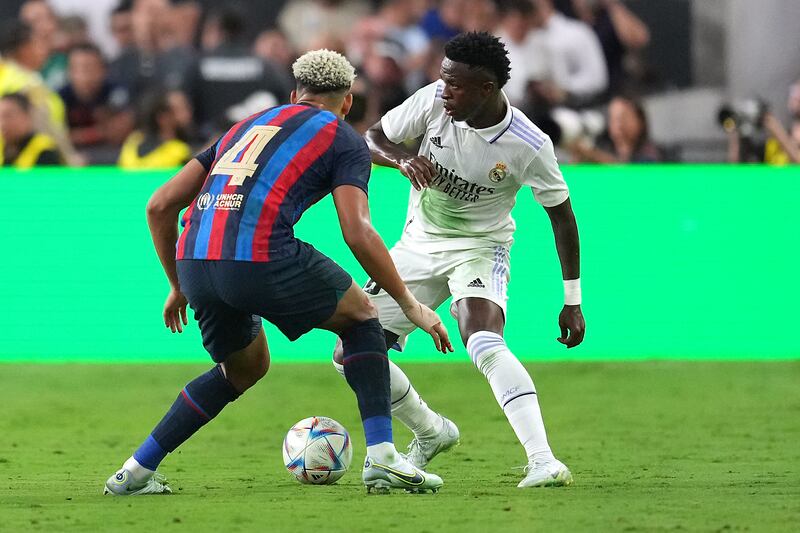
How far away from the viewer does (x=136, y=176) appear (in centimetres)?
1138

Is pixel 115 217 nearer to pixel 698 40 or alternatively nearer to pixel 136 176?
pixel 136 176

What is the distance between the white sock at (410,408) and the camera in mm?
6508

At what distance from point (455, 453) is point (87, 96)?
Answer: 7.57m

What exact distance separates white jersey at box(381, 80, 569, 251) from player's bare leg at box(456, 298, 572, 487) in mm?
532

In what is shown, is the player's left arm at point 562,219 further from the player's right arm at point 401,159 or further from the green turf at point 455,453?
the green turf at point 455,453

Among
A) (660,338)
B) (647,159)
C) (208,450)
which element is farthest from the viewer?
Result: (647,159)

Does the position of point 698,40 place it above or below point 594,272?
above

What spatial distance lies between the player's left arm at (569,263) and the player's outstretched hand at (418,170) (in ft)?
2.02

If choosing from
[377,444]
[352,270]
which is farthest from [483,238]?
[352,270]

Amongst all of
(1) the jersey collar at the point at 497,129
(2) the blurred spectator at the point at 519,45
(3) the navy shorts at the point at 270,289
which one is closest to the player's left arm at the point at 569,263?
(1) the jersey collar at the point at 497,129

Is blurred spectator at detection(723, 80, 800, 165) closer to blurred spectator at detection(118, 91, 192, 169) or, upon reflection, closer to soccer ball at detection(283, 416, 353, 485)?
blurred spectator at detection(118, 91, 192, 169)

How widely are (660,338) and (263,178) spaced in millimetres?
6480

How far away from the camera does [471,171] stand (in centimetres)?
647

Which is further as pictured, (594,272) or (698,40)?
(698,40)
